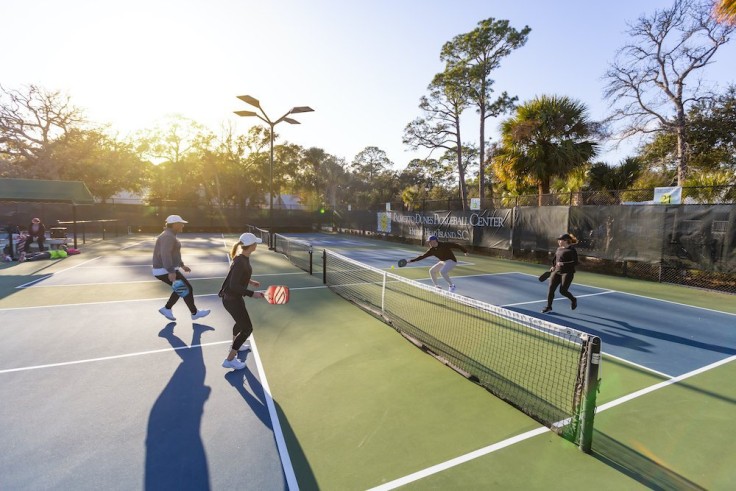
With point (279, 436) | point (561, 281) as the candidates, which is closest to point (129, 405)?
point (279, 436)

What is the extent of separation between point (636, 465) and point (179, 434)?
15.0 ft

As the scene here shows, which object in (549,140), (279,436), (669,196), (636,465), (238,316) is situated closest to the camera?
(636,465)

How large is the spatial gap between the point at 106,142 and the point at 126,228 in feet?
45.8

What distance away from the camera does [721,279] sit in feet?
39.5

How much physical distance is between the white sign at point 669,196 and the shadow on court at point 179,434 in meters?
15.2

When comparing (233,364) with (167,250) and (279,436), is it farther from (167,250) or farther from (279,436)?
(167,250)

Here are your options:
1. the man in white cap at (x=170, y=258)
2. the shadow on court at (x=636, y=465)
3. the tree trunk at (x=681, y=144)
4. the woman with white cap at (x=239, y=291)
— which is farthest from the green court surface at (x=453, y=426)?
the tree trunk at (x=681, y=144)

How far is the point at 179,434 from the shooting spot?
376cm

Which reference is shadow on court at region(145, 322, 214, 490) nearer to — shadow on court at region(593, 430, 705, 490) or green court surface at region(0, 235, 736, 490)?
green court surface at region(0, 235, 736, 490)

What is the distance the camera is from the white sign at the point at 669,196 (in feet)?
40.1

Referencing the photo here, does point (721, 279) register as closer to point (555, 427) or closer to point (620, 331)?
point (620, 331)

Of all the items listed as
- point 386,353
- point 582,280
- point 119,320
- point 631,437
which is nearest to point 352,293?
point 386,353

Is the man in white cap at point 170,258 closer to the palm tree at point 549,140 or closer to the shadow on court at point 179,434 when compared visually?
the shadow on court at point 179,434

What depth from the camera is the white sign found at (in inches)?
481
